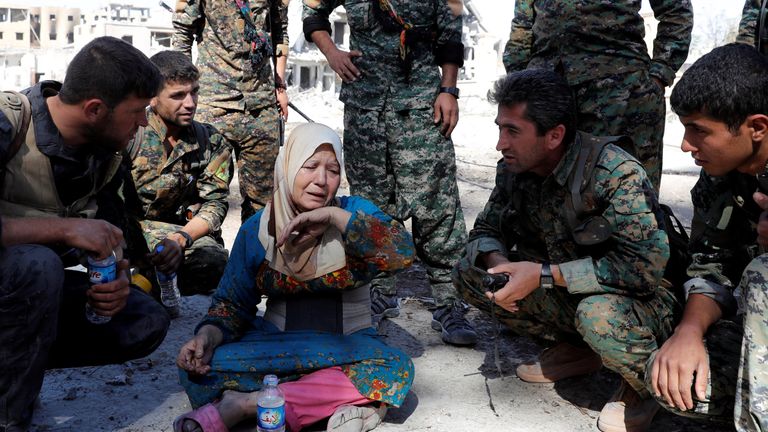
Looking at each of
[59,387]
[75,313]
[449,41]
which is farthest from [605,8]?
[59,387]

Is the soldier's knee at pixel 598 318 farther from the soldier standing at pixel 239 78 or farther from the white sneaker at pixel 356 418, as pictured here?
the soldier standing at pixel 239 78

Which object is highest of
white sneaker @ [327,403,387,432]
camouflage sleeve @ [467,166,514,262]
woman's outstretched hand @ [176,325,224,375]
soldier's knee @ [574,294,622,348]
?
camouflage sleeve @ [467,166,514,262]

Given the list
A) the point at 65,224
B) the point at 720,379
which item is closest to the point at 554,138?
the point at 720,379

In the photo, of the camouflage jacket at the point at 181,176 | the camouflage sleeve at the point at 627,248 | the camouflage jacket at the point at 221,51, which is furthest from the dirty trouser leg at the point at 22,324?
the camouflage jacket at the point at 221,51

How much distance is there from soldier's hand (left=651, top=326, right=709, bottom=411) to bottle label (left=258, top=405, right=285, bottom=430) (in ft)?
4.23

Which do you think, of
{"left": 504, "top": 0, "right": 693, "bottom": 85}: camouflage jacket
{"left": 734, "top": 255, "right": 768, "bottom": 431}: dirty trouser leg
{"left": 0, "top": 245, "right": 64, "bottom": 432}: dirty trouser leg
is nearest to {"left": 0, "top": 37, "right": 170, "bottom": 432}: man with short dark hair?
{"left": 0, "top": 245, "right": 64, "bottom": 432}: dirty trouser leg

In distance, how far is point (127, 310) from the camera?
9.99 ft

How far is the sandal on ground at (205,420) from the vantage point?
2.73 m

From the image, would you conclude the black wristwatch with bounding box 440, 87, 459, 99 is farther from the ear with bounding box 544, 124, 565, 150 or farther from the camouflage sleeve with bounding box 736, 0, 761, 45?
the camouflage sleeve with bounding box 736, 0, 761, 45

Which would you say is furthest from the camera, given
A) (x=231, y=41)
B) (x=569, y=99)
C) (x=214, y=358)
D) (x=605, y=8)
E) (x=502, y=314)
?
(x=231, y=41)

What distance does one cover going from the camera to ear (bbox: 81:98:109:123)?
9.27ft

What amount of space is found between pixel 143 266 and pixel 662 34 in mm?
3022

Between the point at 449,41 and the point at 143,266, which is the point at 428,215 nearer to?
the point at 449,41

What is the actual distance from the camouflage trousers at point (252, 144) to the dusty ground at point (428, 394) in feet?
4.30
